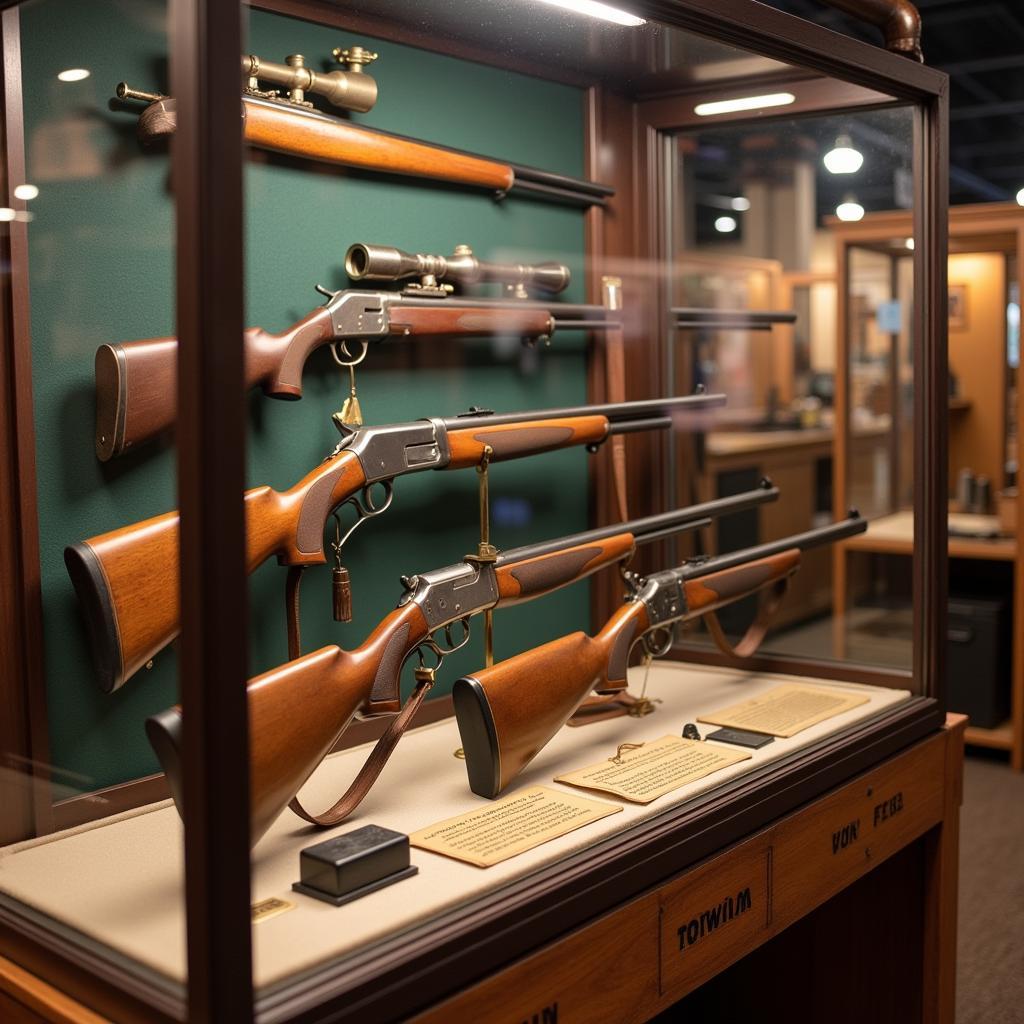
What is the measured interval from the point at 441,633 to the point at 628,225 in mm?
759

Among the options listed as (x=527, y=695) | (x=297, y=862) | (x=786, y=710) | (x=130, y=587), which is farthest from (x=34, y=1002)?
(x=786, y=710)

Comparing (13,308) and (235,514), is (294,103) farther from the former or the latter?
(235,514)

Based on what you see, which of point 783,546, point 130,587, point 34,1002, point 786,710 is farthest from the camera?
point 783,546

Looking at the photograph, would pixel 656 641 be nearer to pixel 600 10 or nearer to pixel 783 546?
pixel 783 546

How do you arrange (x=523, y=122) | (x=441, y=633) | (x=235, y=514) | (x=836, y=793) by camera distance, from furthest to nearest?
(x=441, y=633), (x=523, y=122), (x=836, y=793), (x=235, y=514)

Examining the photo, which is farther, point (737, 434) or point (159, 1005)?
point (737, 434)

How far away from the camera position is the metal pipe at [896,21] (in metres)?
1.88

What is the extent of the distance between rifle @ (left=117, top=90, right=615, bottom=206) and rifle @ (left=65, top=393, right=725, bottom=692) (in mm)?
349

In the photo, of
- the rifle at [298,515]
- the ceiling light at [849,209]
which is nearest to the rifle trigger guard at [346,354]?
the rifle at [298,515]

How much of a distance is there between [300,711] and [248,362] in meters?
0.43

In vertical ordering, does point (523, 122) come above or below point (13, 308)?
above

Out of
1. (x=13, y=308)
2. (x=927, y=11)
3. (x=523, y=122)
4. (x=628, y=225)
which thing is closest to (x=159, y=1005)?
(x=13, y=308)

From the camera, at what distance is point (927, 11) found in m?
5.84

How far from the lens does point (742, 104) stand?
79.1 inches
